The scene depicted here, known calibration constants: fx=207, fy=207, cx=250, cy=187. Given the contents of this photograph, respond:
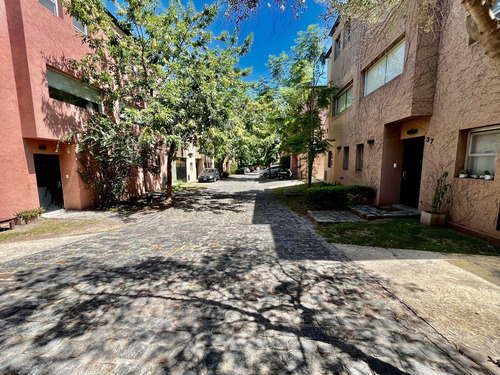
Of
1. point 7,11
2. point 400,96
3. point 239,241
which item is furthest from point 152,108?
point 400,96

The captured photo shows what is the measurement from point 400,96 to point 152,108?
901 centimetres

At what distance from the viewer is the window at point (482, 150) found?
5.12 metres

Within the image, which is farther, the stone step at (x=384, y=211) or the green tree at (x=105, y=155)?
the green tree at (x=105, y=155)

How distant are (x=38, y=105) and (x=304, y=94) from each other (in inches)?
470

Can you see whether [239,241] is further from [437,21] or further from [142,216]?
[437,21]

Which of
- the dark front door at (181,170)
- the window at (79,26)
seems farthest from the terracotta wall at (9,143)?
the dark front door at (181,170)

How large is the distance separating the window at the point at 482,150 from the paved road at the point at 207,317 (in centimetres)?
454

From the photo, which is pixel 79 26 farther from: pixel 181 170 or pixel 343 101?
pixel 343 101

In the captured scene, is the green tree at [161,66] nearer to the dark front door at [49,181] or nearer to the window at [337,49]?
the dark front door at [49,181]

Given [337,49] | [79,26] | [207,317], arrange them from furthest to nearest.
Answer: [337,49] → [79,26] → [207,317]

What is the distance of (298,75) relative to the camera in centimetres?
1153

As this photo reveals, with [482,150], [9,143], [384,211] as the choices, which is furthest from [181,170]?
[482,150]

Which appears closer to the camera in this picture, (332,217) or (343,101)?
(332,217)

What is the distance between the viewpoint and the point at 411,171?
26.6ft
